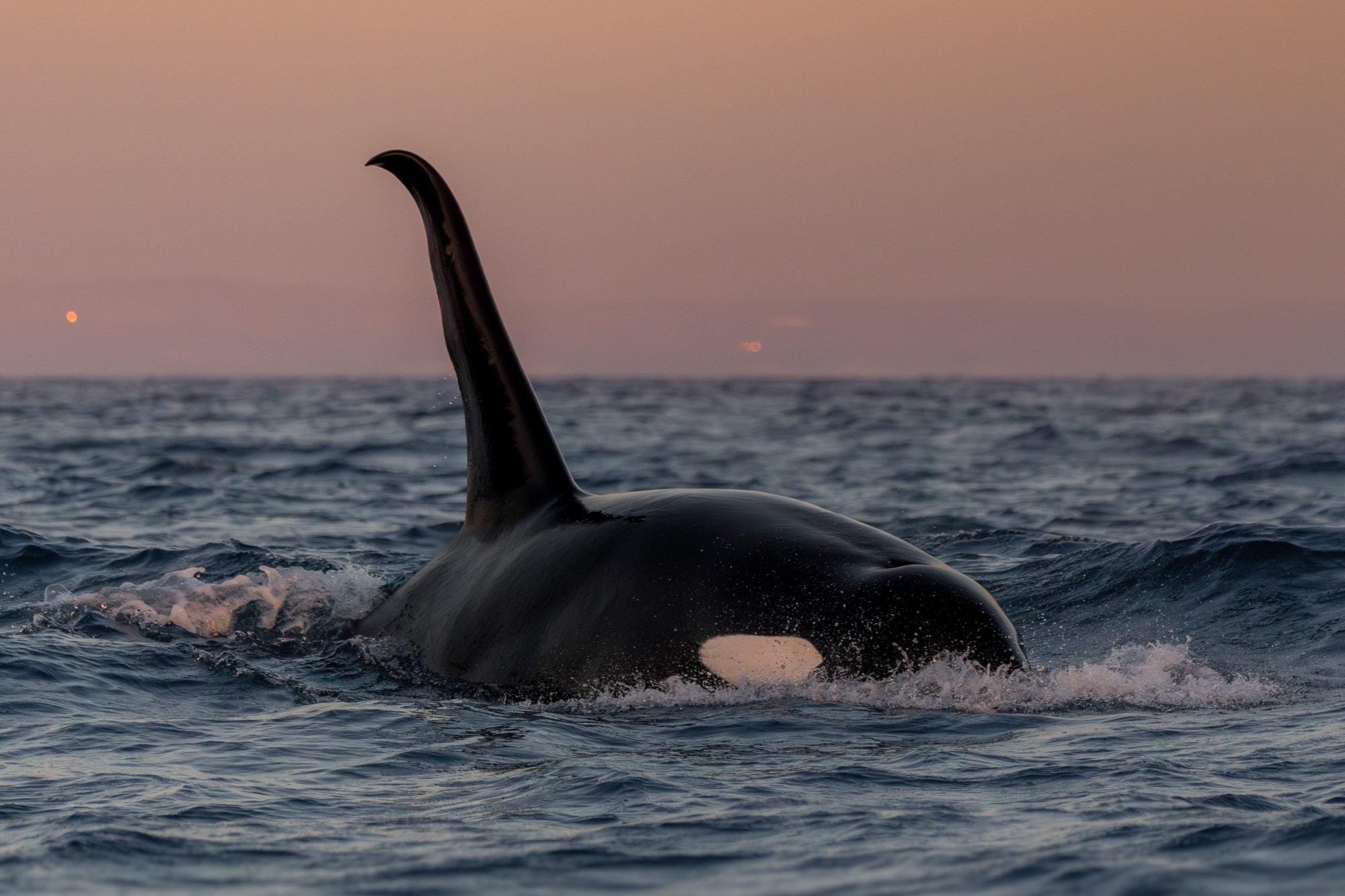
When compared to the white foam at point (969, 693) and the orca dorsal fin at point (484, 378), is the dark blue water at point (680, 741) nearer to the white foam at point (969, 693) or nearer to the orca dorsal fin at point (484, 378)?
the white foam at point (969, 693)

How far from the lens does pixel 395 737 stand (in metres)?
8.05

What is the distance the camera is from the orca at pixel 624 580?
7754 millimetres

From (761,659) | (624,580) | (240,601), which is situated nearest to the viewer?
(761,659)

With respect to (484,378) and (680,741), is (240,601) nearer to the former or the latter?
(484,378)

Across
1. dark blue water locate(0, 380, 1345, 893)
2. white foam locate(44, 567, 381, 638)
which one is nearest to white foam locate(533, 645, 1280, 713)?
dark blue water locate(0, 380, 1345, 893)

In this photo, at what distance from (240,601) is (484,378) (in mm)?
4662

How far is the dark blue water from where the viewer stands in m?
5.72

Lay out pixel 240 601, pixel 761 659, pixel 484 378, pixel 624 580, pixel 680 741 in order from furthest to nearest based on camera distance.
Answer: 1. pixel 240 601
2. pixel 484 378
3. pixel 624 580
4. pixel 761 659
5. pixel 680 741

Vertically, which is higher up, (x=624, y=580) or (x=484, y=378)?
(x=484, y=378)


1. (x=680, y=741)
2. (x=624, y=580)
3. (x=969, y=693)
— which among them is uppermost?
(x=624, y=580)

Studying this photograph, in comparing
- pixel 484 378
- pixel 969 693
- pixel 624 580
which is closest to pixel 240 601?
pixel 484 378

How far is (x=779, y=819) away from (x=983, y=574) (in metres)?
8.62

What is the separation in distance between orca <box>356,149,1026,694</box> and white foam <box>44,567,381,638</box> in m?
1.95

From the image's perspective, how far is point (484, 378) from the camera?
30.9 ft
